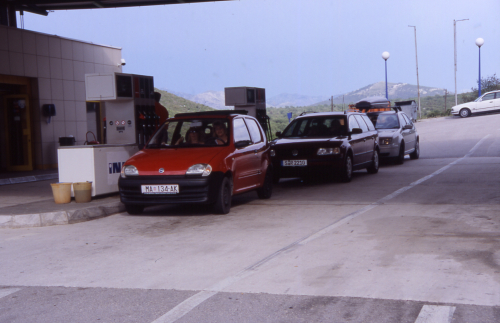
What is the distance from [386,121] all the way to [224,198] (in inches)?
450

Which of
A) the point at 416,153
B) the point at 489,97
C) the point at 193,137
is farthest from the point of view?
the point at 489,97

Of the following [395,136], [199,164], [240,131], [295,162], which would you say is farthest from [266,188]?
[395,136]

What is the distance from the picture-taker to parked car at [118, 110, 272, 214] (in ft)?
29.0

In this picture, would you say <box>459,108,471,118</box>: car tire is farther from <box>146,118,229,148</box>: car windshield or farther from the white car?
<box>146,118,229,148</box>: car windshield

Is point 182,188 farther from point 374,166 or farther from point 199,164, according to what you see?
point 374,166

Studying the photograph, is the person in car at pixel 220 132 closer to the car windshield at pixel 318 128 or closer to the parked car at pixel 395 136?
the car windshield at pixel 318 128

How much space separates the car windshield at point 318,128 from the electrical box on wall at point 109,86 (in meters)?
4.33

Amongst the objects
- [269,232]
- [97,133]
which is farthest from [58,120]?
[269,232]

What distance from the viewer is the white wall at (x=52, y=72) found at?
18203 millimetres

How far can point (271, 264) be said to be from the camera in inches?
225

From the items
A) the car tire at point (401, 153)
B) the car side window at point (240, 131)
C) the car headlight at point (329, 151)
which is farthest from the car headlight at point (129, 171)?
the car tire at point (401, 153)

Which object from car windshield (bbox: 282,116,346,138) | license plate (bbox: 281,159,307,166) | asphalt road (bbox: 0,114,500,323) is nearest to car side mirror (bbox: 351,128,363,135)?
car windshield (bbox: 282,116,346,138)

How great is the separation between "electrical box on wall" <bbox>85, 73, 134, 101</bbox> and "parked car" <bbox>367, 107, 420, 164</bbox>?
29.9ft

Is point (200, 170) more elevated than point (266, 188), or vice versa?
point (200, 170)
